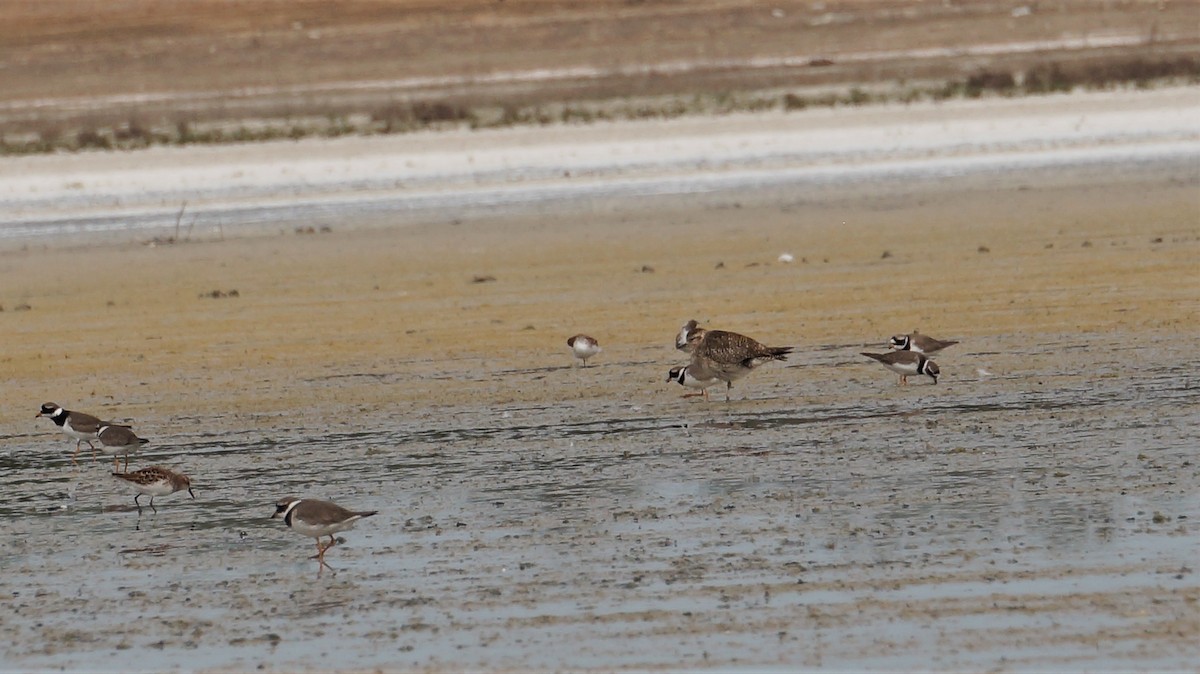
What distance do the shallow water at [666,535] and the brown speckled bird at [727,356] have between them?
288 millimetres

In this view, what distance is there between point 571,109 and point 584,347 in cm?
1937

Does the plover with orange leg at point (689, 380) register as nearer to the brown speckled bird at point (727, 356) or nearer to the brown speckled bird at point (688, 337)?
the brown speckled bird at point (727, 356)

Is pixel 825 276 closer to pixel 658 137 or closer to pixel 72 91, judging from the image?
pixel 658 137

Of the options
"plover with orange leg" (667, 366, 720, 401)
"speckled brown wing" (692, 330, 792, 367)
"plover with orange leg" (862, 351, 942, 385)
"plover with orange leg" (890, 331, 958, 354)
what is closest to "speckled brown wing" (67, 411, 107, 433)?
"plover with orange leg" (667, 366, 720, 401)

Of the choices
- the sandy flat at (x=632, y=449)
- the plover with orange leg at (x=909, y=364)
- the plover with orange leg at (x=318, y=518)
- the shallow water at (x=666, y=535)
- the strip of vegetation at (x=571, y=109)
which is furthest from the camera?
the strip of vegetation at (x=571, y=109)

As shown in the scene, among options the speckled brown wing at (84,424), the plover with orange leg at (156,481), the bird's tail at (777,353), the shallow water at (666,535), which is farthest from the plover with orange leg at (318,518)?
the bird's tail at (777,353)

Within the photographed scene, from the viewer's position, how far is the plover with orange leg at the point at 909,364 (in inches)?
558

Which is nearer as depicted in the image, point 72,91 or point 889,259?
point 889,259

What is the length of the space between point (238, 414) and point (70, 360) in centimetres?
392

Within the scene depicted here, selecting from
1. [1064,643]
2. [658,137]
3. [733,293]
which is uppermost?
[658,137]

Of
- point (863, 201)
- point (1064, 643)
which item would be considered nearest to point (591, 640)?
point (1064, 643)

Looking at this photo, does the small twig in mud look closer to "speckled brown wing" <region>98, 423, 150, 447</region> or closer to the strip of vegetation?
the strip of vegetation

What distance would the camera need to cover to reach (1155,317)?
660 inches

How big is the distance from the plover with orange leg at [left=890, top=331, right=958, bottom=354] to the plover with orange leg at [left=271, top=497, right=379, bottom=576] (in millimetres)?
6049
